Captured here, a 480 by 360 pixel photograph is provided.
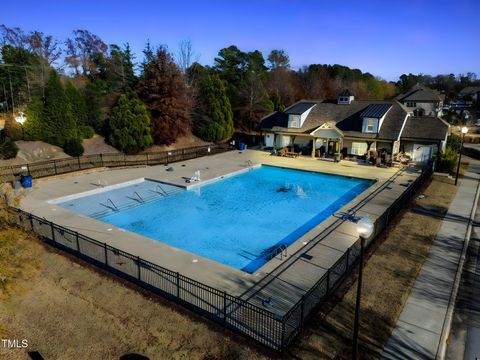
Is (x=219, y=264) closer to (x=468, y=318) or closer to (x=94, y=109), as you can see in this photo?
(x=468, y=318)

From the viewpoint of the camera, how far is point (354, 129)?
3297 centimetres

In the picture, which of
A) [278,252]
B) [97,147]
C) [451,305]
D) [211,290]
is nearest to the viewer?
[451,305]

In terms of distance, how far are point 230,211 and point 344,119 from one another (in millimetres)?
20447

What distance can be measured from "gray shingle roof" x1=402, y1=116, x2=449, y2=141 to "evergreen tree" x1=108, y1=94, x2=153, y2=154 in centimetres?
2622

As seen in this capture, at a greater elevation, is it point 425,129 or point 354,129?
point 425,129

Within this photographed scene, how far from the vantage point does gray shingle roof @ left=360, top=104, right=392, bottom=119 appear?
31453mm

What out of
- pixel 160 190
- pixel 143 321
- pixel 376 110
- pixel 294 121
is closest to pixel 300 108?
pixel 294 121

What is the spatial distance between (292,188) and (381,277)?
14273mm

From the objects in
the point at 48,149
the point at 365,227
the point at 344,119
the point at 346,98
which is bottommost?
the point at 48,149

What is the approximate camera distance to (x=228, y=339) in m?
8.38

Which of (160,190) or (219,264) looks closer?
(219,264)

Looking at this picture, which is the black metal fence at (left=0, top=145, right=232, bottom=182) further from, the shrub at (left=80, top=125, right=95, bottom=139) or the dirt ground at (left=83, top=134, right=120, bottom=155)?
the shrub at (left=80, top=125, right=95, bottom=139)

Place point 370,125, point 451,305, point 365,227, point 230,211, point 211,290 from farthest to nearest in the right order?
point 370,125 → point 230,211 → point 211,290 → point 451,305 → point 365,227

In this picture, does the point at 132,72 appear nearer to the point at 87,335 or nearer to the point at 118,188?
the point at 118,188
